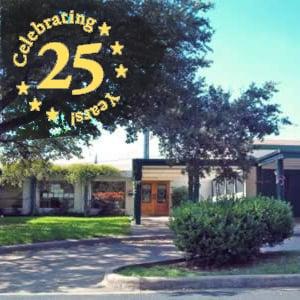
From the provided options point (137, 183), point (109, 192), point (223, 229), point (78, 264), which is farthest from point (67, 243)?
point (109, 192)

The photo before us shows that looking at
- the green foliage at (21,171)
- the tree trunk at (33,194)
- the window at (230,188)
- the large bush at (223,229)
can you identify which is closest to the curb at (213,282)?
the large bush at (223,229)

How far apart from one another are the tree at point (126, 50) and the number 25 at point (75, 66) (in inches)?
5.5

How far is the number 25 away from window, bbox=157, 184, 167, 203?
24.0 m

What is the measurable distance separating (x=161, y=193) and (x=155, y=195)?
16.6 inches

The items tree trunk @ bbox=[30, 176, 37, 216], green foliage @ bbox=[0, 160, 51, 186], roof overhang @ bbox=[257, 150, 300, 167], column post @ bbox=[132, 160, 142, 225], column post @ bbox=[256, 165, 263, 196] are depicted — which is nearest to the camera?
roof overhang @ bbox=[257, 150, 300, 167]

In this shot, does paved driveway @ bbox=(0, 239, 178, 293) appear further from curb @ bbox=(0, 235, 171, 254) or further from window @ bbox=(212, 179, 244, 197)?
window @ bbox=(212, 179, 244, 197)

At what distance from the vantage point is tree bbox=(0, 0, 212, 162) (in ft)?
49.2

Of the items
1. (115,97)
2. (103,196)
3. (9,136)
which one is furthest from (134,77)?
(103,196)

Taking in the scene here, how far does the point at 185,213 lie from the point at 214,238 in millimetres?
716

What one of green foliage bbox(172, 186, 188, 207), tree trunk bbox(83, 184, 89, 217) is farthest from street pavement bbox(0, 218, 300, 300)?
green foliage bbox(172, 186, 188, 207)

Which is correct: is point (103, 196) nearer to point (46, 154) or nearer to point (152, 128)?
point (46, 154)

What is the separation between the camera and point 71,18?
49.3ft

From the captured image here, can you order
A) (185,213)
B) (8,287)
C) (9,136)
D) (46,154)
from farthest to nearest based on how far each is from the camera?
1. (46,154)
2. (9,136)
3. (185,213)
4. (8,287)

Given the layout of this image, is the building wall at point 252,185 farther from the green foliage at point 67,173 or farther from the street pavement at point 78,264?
the street pavement at point 78,264
